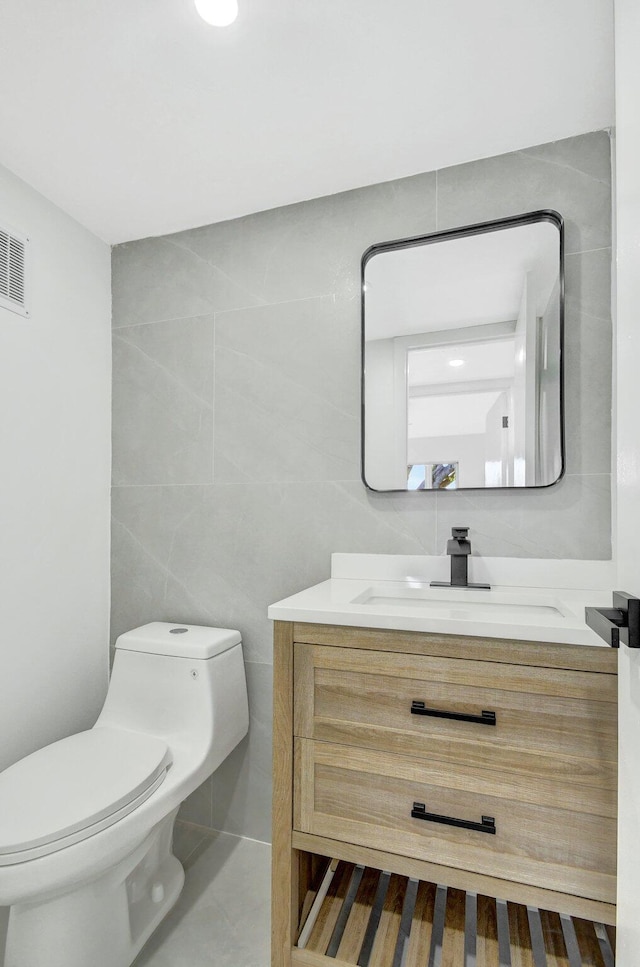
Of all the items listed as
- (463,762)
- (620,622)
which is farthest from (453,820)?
(620,622)

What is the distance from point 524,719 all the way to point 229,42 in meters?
1.58

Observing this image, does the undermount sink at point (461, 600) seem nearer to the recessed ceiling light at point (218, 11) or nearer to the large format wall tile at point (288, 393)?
the large format wall tile at point (288, 393)

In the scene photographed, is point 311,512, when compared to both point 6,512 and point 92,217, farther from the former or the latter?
point 92,217

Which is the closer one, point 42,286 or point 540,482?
point 540,482

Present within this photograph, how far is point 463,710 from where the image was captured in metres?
1.03

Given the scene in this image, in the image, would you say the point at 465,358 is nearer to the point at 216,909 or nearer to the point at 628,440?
the point at 628,440

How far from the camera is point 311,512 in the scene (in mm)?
1712

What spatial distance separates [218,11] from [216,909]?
2248mm

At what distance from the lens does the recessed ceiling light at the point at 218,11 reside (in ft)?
3.53

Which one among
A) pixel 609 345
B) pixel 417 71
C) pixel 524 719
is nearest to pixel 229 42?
pixel 417 71

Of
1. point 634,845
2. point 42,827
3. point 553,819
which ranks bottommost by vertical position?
point 42,827

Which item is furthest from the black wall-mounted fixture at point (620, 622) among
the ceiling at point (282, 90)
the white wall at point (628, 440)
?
the ceiling at point (282, 90)

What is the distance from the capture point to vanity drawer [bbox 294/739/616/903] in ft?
3.10

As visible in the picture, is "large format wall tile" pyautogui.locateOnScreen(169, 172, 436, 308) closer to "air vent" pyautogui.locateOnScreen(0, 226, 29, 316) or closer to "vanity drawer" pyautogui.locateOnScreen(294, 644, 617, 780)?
"air vent" pyautogui.locateOnScreen(0, 226, 29, 316)
